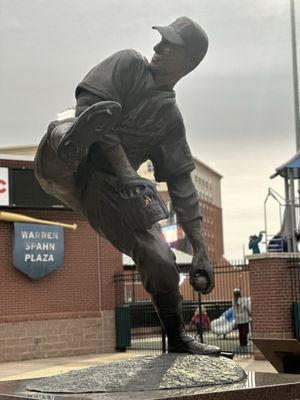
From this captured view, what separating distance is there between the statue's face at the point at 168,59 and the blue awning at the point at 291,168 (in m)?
12.5

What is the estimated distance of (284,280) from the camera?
49.9ft

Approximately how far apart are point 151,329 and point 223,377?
65.4ft

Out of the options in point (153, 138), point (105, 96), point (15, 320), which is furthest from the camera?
point (15, 320)

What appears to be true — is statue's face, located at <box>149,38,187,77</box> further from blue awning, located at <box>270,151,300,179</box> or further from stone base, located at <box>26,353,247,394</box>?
blue awning, located at <box>270,151,300,179</box>

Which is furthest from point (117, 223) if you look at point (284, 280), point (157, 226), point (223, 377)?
point (284, 280)

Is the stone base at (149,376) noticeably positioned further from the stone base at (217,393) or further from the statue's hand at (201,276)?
the statue's hand at (201,276)

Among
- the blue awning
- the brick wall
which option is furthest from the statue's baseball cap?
the brick wall

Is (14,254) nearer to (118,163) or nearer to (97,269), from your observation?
(97,269)

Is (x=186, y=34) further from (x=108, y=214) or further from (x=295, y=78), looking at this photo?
(x=295, y=78)

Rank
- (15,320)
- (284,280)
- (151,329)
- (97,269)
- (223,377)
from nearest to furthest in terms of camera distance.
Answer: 1. (223,377)
2. (284,280)
3. (15,320)
4. (97,269)
5. (151,329)

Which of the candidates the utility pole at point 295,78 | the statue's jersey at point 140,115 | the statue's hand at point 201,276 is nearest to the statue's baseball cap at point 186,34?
the statue's jersey at point 140,115

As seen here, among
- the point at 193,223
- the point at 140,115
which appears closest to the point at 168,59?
the point at 140,115

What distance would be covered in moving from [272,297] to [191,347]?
1104 centimetres

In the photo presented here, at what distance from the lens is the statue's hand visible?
4.53m
